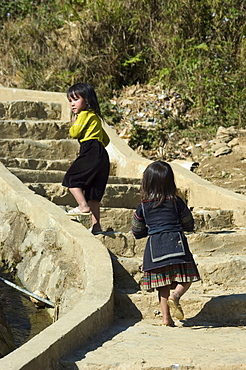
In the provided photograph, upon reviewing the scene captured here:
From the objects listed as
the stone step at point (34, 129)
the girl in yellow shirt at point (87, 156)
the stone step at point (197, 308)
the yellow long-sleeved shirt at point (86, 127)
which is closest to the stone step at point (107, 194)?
the girl in yellow shirt at point (87, 156)

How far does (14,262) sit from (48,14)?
827 centimetres

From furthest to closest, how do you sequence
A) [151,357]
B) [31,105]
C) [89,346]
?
[31,105], [89,346], [151,357]

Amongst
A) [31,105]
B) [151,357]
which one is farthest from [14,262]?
[31,105]

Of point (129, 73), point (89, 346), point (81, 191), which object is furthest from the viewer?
point (129, 73)

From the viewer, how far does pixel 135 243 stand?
5.21m

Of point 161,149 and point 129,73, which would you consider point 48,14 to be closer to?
point 129,73

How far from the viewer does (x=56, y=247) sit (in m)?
5.13

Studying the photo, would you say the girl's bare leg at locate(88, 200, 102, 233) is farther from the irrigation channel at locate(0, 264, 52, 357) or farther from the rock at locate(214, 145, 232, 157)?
the rock at locate(214, 145, 232, 157)

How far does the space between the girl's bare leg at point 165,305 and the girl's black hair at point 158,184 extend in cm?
59

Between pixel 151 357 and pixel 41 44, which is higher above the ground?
pixel 151 357

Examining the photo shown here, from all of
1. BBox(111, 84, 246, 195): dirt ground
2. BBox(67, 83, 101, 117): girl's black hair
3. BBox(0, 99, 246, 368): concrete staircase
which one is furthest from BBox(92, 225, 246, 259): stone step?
BBox(111, 84, 246, 195): dirt ground

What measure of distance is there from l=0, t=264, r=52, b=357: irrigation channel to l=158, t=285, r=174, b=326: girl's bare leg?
870mm

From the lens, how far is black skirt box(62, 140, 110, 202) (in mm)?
5402

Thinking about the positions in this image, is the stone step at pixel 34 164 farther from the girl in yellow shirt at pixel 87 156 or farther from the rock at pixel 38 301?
the rock at pixel 38 301
